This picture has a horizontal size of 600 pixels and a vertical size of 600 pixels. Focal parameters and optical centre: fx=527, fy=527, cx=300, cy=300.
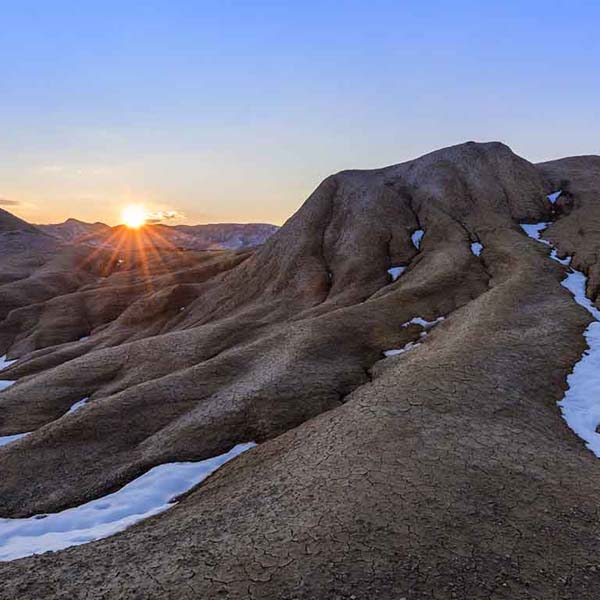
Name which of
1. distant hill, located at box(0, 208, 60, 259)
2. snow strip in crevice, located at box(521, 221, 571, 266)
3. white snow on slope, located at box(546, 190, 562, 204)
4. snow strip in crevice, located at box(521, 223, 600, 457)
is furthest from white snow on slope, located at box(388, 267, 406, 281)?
distant hill, located at box(0, 208, 60, 259)

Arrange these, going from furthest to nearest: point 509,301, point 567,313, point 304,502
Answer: point 509,301, point 567,313, point 304,502

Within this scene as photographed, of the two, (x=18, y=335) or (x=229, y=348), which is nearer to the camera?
(x=229, y=348)

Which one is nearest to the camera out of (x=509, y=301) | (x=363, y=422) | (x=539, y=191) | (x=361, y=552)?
(x=361, y=552)

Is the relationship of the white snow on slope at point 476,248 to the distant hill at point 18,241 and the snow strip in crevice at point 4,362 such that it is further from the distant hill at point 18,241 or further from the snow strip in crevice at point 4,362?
the distant hill at point 18,241

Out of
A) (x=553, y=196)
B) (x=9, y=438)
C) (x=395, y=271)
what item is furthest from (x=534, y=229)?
(x=9, y=438)

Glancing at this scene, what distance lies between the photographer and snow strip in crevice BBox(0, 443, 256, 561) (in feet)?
68.9

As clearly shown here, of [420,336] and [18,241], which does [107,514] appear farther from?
[18,241]

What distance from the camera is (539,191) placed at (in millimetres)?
72938

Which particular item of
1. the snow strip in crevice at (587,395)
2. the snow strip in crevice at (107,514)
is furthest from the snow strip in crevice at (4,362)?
the snow strip in crevice at (587,395)

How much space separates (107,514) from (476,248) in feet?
163

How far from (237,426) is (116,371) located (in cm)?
2077

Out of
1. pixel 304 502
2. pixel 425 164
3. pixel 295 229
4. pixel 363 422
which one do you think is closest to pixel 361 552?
pixel 304 502

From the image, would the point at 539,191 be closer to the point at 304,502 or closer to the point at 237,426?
the point at 237,426

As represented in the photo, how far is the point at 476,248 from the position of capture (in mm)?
60750
